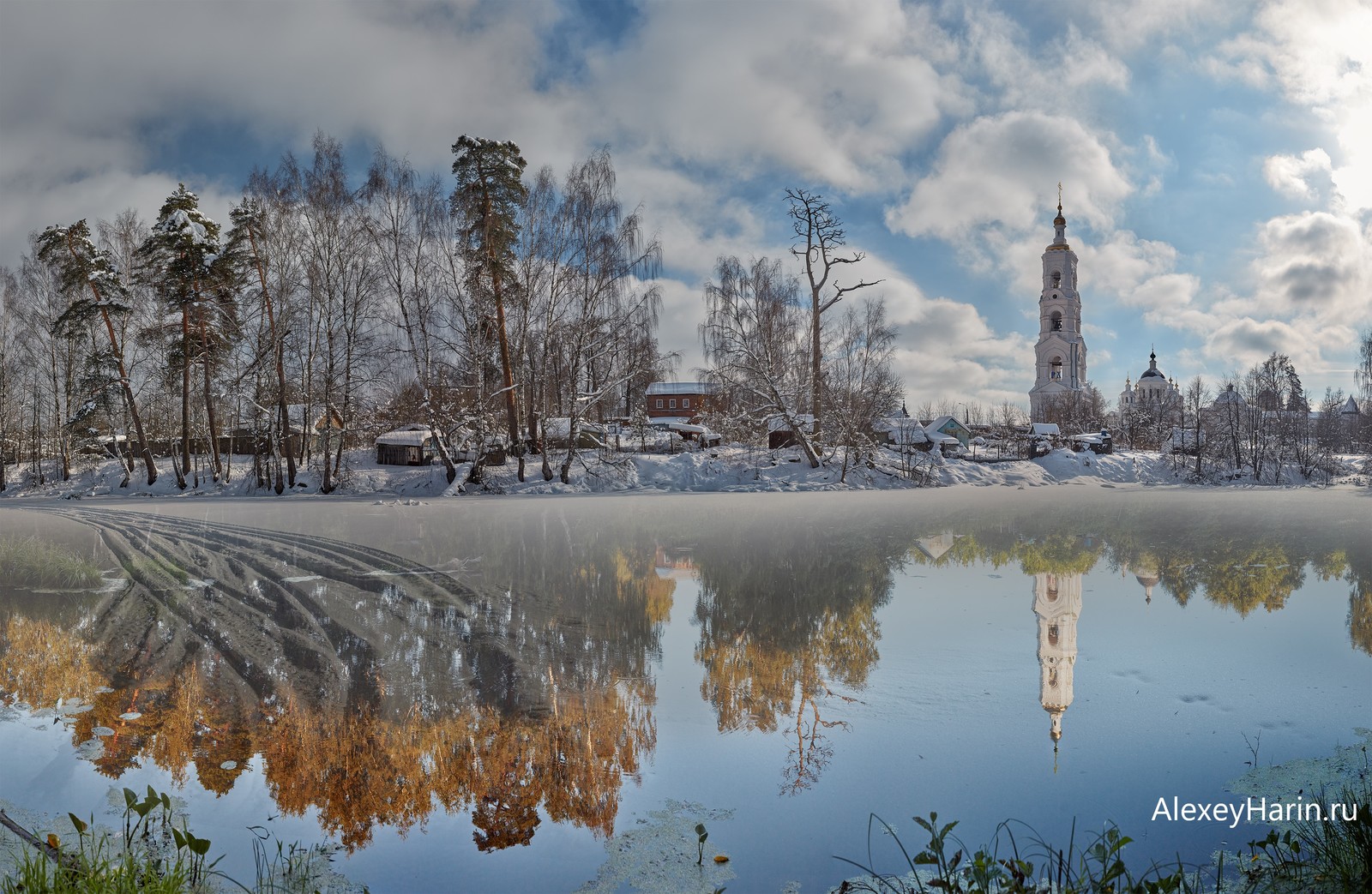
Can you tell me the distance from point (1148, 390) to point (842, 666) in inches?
3989

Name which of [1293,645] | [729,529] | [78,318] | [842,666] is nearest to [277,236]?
[78,318]

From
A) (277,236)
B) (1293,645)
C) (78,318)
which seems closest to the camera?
(1293,645)

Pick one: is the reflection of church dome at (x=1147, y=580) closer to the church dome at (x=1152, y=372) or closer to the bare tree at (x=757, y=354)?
the bare tree at (x=757, y=354)

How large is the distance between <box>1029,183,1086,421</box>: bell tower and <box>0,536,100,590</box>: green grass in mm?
86683

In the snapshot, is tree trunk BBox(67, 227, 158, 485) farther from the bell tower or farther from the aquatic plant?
the bell tower

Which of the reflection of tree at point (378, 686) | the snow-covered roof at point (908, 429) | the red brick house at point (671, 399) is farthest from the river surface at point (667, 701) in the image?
the red brick house at point (671, 399)

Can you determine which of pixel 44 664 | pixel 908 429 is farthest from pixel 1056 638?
pixel 908 429

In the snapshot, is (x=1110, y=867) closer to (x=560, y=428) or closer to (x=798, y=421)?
(x=798, y=421)

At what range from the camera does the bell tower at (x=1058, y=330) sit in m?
86.7

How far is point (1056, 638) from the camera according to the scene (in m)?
7.09

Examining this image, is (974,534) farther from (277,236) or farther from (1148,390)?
(1148,390)

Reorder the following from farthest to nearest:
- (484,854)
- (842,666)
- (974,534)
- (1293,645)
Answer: (974,534) → (1293,645) → (842,666) → (484,854)

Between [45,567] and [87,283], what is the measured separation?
23.8 m

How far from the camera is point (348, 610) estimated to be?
26.6ft
